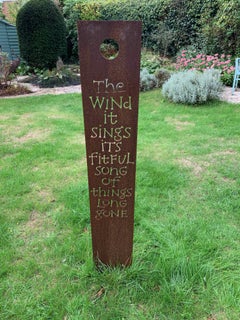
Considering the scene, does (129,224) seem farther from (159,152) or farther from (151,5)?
(151,5)

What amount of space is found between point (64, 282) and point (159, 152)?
2071mm

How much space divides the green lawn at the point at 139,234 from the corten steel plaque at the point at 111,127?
217 millimetres

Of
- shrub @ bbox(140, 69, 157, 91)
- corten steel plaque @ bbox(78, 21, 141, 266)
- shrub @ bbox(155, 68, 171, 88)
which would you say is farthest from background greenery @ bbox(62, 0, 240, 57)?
corten steel plaque @ bbox(78, 21, 141, 266)

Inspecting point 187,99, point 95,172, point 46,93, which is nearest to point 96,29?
point 95,172

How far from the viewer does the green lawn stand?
1.45 m

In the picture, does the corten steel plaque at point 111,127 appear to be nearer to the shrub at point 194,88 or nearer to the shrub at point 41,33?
the shrub at point 194,88

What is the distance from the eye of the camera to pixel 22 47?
887 cm

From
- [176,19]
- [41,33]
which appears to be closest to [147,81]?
[176,19]

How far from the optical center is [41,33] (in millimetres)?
8508

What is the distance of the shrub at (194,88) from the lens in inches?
195

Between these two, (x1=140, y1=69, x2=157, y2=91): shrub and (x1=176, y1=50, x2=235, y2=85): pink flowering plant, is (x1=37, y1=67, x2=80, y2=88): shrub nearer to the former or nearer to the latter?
(x1=140, y1=69, x2=157, y2=91): shrub

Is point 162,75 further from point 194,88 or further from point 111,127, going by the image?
point 111,127

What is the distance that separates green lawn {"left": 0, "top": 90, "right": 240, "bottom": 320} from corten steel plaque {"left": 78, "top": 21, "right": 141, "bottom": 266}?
22cm

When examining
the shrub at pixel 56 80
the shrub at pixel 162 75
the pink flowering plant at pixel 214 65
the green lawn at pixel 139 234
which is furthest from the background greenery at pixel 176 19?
the green lawn at pixel 139 234
